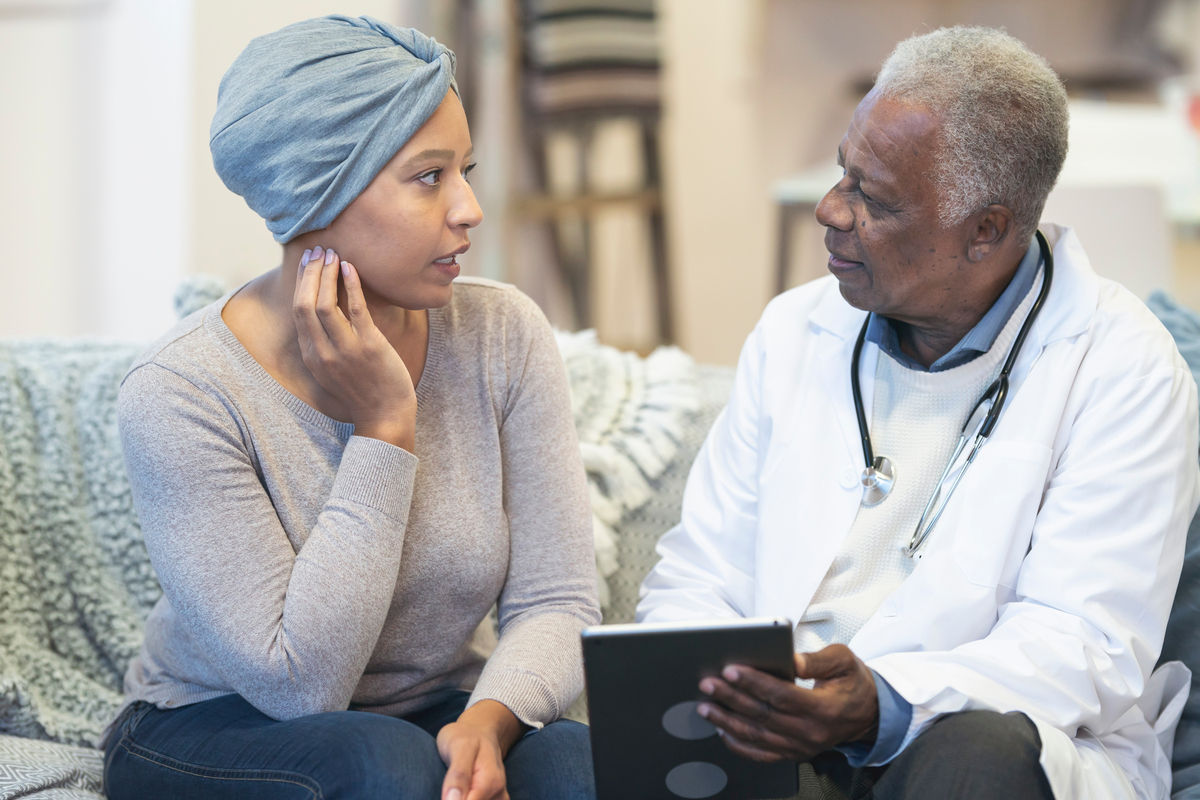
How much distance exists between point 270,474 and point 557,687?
40 centimetres

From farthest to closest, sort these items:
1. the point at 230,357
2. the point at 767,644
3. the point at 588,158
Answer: the point at 588,158, the point at 230,357, the point at 767,644

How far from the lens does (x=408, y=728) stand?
129 centimetres

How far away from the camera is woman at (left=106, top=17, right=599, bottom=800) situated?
1.30 metres

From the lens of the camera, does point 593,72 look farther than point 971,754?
Yes

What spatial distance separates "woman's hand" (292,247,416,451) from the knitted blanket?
497 millimetres

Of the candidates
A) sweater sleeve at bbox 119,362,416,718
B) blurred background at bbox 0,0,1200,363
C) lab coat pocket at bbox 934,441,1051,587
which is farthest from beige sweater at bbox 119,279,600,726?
blurred background at bbox 0,0,1200,363

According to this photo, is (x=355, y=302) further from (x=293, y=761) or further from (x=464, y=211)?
(x=293, y=761)

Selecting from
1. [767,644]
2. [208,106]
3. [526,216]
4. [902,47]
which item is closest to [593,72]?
[526,216]

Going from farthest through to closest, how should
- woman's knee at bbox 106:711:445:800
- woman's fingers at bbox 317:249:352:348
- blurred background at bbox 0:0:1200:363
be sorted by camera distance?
1. blurred background at bbox 0:0:1200:363
2. woman's fingers at bbox 317:249:352:348
3. woman's knee at bbox 106:711:445:800

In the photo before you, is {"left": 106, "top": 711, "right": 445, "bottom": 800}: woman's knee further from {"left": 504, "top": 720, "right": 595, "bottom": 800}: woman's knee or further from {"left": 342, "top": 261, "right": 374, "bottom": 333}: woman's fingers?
{"left": 342, "top": 261, "right": 374, "bottom": 333}: woman's fingers

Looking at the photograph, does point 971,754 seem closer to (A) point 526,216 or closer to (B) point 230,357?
(B) point 230,357

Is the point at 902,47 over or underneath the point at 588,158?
over

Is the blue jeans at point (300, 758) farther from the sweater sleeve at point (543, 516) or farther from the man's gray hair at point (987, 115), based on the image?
the man's gray hair at point (987, 115)

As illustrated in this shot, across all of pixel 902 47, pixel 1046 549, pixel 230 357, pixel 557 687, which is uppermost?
pixel 902 47
